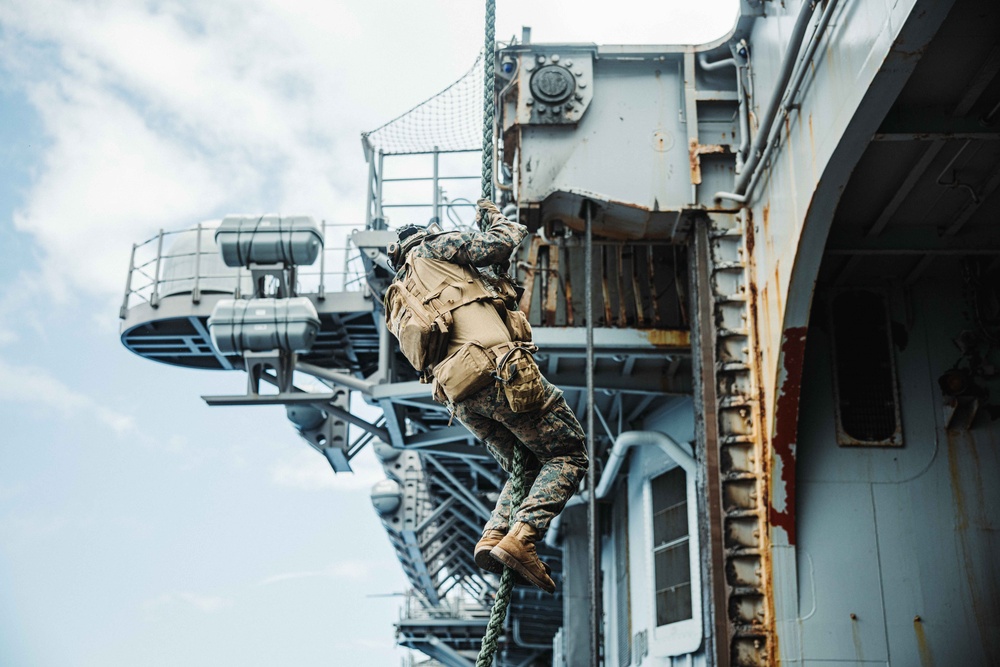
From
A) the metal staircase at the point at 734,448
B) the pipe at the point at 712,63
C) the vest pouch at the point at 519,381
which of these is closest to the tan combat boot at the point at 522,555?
the vest pouch at the point at 519,381

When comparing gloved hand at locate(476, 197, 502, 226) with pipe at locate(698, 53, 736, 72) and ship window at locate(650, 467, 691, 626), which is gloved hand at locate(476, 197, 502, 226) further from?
ship window at locate(650, 467, 691, 626)

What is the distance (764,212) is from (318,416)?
1073 centimetres

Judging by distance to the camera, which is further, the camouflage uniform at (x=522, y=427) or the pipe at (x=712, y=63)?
the pipe at (x=712, y=63)

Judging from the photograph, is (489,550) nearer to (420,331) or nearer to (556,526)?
(420,331)

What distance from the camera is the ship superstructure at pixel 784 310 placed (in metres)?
9.14

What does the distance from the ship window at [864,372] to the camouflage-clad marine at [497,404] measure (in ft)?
21.3

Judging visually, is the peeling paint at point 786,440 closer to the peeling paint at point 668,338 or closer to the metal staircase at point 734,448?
the metal staircase at point 734,448

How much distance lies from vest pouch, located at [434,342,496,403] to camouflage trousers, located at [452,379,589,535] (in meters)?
0.08

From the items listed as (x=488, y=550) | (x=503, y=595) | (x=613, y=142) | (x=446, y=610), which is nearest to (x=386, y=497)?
(x=446, y=610)

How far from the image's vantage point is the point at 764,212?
10.7 metres

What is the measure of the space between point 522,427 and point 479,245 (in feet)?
2.97

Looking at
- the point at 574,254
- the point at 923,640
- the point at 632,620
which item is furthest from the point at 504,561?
the point at 632,620

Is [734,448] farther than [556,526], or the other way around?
[556,526]

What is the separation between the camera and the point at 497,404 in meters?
5.04
